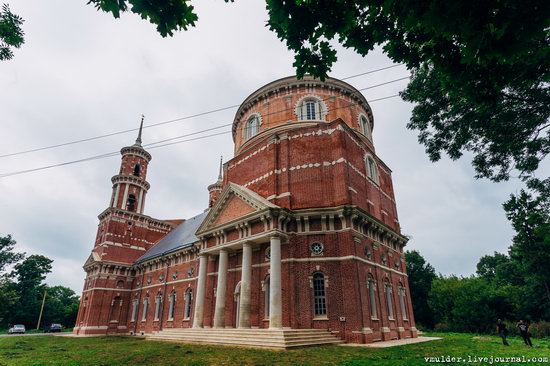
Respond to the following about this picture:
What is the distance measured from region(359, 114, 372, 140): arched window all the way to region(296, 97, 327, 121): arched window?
4223 millimetres

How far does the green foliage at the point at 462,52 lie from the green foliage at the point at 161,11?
58.7 inches

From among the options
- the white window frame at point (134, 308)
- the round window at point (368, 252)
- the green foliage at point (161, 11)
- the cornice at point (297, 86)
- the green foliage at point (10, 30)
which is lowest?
Result: the white window frame at point (134, 308)

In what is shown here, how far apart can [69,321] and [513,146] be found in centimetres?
7833

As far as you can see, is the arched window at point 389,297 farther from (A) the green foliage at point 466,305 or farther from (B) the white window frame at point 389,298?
(A) the green foliage at point 466,305

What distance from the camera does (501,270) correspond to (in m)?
49.8

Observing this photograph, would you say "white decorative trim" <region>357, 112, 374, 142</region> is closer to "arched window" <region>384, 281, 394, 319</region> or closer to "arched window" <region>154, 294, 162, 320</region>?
"arched window" <region>384, 281, 394, 319</region>

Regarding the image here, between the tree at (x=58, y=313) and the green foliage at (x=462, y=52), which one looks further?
the tree at (x=58, y=313)

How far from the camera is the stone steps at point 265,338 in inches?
578

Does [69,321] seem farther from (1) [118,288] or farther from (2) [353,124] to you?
(2) [353,124]

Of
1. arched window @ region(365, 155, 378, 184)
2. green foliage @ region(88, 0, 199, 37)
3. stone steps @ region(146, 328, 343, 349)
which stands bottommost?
stone steps @ region(146, 328, 343, 349)

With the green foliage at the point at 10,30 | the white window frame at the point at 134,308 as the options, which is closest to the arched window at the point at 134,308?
the white window frame at the point at 134,308

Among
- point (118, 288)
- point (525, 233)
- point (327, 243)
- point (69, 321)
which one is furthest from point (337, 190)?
point (69, 321)

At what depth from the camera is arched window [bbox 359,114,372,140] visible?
28.2 meters

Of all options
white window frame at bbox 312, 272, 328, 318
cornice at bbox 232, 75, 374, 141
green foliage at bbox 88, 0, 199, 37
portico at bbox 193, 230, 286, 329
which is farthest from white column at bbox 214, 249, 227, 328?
green foliage at bbox 88, 0, 199, 37
